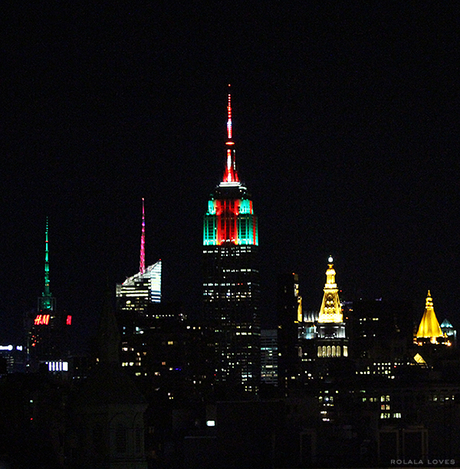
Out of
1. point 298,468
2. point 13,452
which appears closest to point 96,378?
point 13,452

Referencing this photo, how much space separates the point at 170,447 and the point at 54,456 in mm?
18175

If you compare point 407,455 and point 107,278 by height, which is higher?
point 107,278

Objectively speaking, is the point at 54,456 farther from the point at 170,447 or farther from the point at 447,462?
the point at 170,447

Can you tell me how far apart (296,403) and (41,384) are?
2698cm

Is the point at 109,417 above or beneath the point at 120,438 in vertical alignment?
above

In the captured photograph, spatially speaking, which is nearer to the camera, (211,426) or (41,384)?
(211,426)

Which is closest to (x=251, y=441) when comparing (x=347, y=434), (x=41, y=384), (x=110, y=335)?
(x=347, y=434)

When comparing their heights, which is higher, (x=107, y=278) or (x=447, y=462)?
(x=107, y=278)

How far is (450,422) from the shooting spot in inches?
3046

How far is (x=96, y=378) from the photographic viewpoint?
56.8 m

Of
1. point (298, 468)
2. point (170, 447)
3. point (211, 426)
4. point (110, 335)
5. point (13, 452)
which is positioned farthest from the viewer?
point (170, 447)

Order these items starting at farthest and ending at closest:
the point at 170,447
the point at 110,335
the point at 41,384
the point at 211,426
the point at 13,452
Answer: the point at 41,384 < the point at 170,447 < the point at 211,426 < the point at 13,452 < the point at 110,335

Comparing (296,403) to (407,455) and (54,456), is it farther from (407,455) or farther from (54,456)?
(54,456)

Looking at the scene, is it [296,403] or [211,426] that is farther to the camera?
[296,403]
